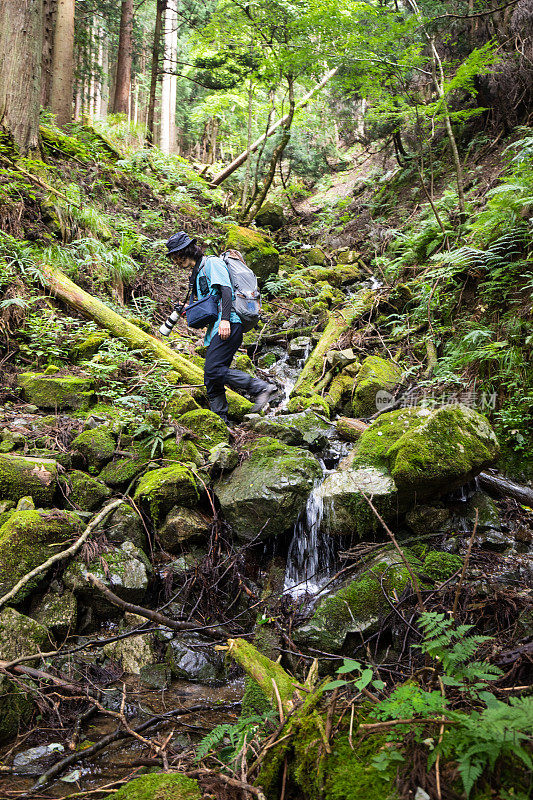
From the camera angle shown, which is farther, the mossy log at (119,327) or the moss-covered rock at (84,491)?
the mossy log at (119,327)

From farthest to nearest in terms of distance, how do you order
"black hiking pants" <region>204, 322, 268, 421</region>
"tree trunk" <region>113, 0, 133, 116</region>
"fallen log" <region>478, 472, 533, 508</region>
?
"tree trunk" <region>113, 0, 133, 116</region>
"black hiking pants" <region>204, 322, 268, 421</region>
"fallen log" <region>478, 472, 533, 508</region>

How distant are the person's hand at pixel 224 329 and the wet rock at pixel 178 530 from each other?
219cm

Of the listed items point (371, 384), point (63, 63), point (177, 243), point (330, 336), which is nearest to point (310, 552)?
point (371, 384)

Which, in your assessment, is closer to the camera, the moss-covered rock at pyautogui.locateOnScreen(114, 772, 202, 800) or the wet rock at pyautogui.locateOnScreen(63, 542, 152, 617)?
the moss-covered rock at pyautogui.locateOnScreen(114, 772, 202, 800)

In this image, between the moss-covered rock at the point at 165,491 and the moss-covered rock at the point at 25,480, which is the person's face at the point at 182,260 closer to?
the moss-covered rock at the point at 165,491

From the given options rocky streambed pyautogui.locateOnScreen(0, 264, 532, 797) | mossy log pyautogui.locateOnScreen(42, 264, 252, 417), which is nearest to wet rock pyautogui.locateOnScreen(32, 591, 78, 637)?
rocky streambed pyautogui.locateOnScreen(0, 264, 532, 797)

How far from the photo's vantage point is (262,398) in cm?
657

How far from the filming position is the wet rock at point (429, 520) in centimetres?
452

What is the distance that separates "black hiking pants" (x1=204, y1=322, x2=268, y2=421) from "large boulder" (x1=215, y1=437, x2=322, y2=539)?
1.46 m

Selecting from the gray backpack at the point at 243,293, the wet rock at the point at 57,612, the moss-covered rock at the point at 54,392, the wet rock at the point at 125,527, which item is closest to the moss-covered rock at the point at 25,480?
the wet rock at the point at 125,527

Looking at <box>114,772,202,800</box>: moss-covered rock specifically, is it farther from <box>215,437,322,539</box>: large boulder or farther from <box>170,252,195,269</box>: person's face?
<box>170,252,195,269</box>: person's face

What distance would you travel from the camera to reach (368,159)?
19922 mm

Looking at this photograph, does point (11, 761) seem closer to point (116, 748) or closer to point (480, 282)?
point (116, 748)

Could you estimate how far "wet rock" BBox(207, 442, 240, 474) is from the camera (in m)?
4.96
